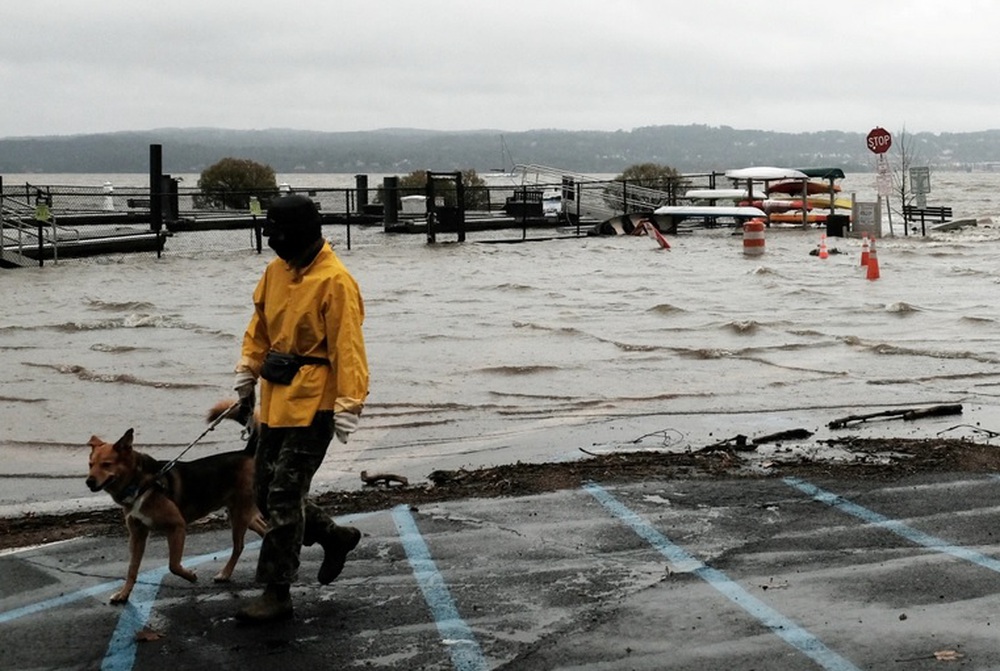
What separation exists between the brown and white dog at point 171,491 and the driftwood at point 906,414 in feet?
19.6

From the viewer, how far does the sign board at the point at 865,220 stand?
40.8 m

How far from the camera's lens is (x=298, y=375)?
601 cm

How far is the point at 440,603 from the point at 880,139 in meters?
28.0

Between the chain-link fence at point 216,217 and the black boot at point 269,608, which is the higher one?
the chain-link fence at point 216,217

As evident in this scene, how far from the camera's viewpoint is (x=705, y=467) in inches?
376

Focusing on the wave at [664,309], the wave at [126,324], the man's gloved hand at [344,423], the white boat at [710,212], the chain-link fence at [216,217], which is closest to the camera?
the man's gloved hand at [344,423]

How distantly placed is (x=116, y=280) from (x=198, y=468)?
944 inches

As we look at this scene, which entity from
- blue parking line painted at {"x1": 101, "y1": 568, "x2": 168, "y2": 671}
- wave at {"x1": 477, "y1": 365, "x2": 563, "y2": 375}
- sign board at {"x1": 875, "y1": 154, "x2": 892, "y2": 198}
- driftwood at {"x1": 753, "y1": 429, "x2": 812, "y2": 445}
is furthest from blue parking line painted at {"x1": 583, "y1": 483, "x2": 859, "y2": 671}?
sign board at {"x1": 875, "y1": 154, "x2": 892, "y2": 198}

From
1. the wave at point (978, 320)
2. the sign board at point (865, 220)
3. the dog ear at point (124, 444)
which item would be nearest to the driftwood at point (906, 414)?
the dog ear at point (124, 444)

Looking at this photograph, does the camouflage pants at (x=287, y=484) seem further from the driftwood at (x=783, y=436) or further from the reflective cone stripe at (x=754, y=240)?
the reflective cone stripe at (x=754, y=240)

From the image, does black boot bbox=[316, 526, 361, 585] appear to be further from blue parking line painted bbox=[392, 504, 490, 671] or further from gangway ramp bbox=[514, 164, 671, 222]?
gangway ramp bbox=[514, 164, 671, 222]

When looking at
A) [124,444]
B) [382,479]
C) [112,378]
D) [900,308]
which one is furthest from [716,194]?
[124,444]

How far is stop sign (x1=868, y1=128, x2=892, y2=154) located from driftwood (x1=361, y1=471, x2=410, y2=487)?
24624 millimetres

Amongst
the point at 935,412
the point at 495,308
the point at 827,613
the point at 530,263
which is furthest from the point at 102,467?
the point at 530,263
